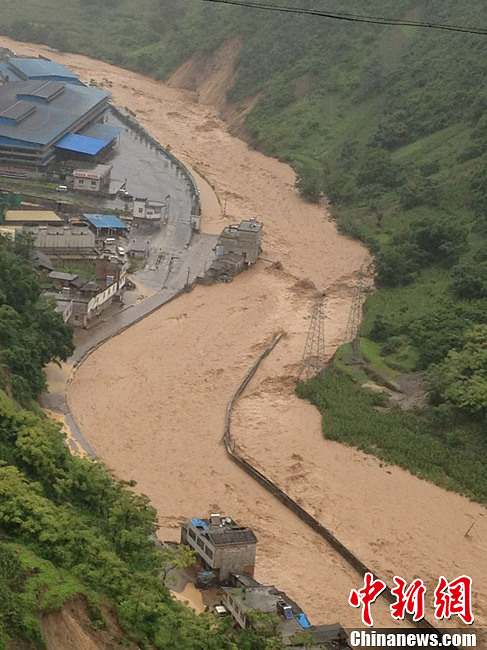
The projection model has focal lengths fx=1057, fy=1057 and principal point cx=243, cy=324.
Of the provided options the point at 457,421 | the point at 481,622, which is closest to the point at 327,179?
the point at 457,421

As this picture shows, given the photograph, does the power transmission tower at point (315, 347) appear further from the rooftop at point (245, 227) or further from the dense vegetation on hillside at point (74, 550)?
the dense vegetation on hillside at point (74, 550)

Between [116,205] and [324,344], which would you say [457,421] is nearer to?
[324,344]

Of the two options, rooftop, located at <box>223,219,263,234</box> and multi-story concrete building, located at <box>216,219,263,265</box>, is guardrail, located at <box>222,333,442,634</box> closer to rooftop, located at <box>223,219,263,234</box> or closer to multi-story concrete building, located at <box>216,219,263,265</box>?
multi-story concrete building, located at <box>216,219,263,265</box>

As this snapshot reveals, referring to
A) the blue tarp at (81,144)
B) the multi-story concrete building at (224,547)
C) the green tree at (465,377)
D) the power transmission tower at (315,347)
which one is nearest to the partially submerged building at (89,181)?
the blue tarp at (81,144)

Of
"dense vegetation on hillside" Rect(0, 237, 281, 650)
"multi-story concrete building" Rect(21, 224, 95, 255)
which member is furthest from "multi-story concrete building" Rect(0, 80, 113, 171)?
"dense vegetation on hillside" Rect(0, 237, 281, 650)

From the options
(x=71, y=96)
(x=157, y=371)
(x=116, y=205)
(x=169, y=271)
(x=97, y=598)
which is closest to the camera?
(x=97, y=598)

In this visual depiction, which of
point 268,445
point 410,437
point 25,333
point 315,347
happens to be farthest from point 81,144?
point 410,437
